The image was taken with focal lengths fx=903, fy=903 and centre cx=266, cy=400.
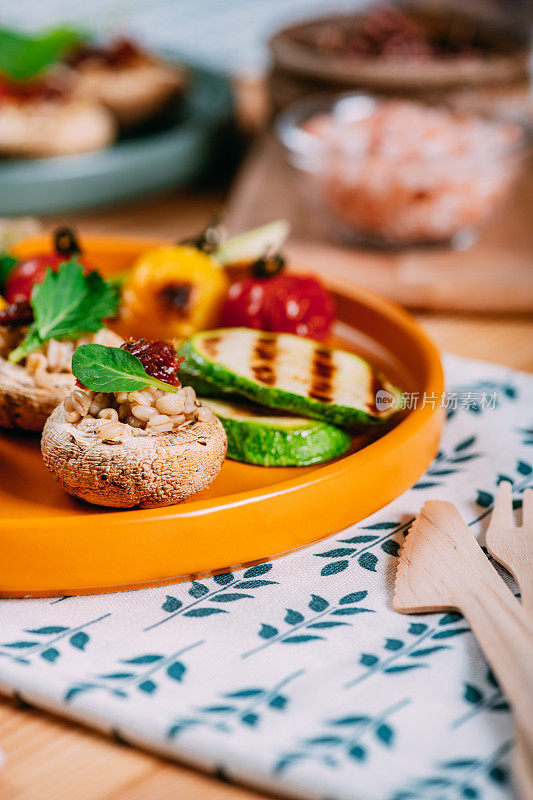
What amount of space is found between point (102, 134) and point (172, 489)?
2.03 meters

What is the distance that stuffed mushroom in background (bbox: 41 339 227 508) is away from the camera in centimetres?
121

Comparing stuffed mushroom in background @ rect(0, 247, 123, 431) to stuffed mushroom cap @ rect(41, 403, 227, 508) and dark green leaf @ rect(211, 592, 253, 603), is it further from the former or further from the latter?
dark green leaf @ rect(211, 592, 253, 603)

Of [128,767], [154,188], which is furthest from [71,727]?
[154,188]

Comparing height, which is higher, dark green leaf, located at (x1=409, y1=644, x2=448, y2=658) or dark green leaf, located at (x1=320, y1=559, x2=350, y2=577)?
dark green leaf, located at (x1=409, y1=644, x2=448, y2=658)

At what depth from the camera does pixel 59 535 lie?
116 cm

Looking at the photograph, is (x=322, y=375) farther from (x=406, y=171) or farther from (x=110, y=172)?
(x=110, y=172)

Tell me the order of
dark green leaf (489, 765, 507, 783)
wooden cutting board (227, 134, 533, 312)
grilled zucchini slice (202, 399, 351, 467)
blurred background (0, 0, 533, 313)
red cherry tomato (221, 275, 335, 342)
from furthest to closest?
blurred background (0, 0, 533, 313)
wooden cutting board (227, 134, 533, 312)
red cherry tomato (221, 275, 335, 342)
grilled zucchini slice (202, 399, 351, 467)
dark green leaf (489, 765, 507, 783)

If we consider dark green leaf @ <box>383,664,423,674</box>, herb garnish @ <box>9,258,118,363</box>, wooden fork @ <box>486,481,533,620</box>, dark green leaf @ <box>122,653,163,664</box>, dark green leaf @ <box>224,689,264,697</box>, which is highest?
herb garnish @ <box>9,258,118,363</box>

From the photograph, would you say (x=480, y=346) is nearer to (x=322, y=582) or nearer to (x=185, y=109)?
(x=322, y=582)

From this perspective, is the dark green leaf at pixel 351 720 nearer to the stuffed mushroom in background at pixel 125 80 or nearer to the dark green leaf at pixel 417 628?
the dark green leaf at pixel 417 628

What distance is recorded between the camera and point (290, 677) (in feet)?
3.46

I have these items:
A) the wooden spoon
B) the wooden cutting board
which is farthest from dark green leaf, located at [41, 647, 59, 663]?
the wooden cutting board

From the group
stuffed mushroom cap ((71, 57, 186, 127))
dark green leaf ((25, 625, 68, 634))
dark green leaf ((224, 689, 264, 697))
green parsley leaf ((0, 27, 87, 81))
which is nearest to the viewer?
dark green leaf ((224, 689, 264, 697))

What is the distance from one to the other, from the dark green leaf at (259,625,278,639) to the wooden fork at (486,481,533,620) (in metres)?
0.31
